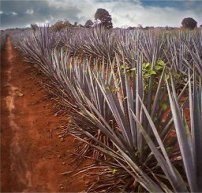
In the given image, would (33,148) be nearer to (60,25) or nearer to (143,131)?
(143,131)

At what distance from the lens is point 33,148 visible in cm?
437

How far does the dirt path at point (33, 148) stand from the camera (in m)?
3.52

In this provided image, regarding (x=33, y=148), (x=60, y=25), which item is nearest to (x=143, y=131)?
(x=33, y=148)

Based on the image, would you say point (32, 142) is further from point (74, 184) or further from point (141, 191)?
point (141, 191)

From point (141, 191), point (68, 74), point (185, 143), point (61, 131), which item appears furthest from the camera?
point (68, 74)

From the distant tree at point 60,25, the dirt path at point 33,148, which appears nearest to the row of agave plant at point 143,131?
the dirt path at point 33,148

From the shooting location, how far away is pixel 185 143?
1958mm

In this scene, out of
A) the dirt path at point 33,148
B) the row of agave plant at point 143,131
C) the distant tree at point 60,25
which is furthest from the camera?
the distant tree at point 60,25

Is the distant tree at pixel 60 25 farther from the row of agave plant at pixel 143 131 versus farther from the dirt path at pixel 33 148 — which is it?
the row of agave plant at pixel 143 131

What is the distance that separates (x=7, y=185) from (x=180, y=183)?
2.02m

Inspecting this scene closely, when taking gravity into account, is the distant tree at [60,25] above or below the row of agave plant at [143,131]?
above

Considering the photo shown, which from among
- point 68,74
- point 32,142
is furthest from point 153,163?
point 68,74

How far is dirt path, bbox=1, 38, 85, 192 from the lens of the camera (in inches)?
139

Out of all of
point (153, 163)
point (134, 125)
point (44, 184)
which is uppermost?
point (134, 125)
